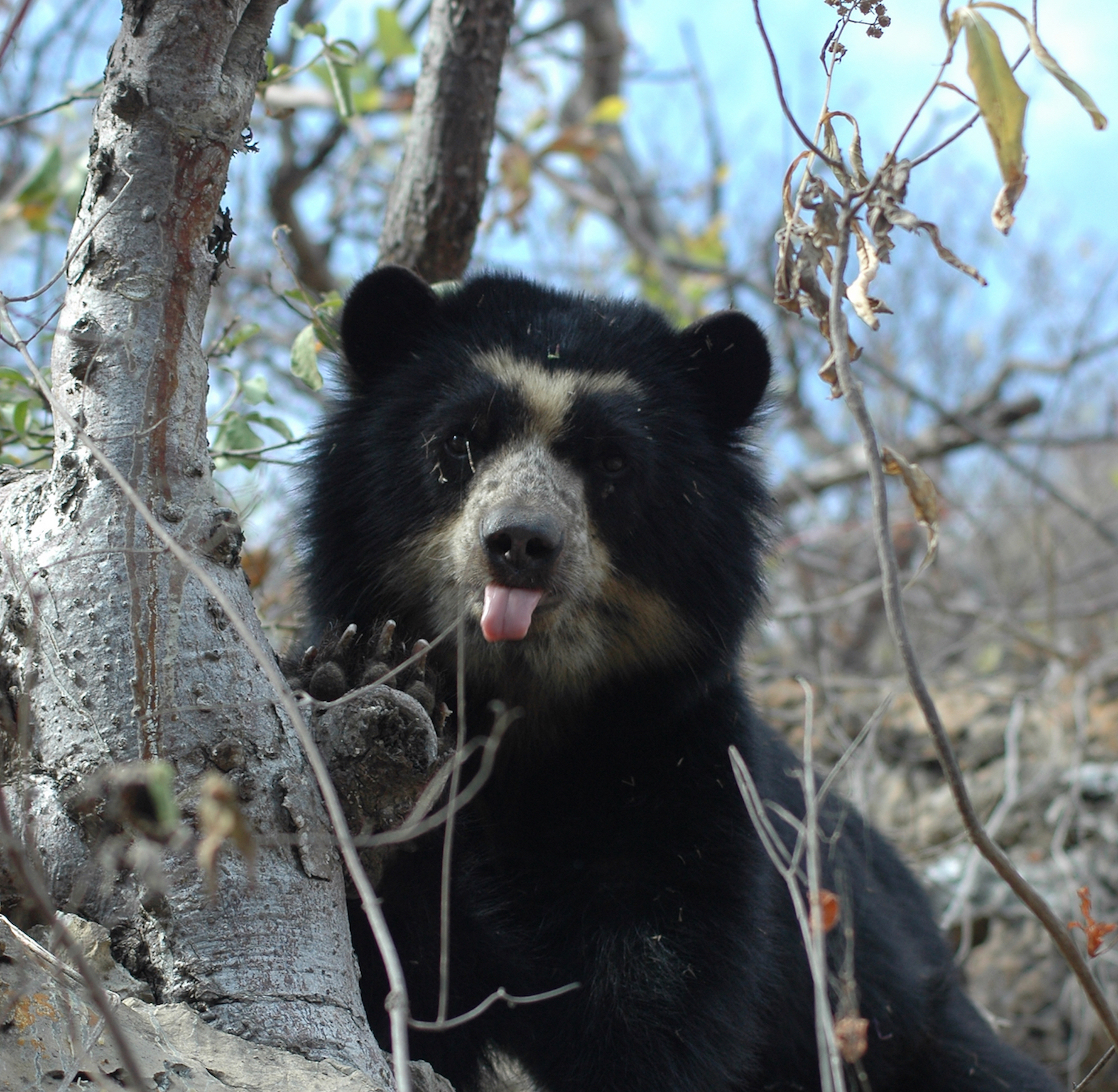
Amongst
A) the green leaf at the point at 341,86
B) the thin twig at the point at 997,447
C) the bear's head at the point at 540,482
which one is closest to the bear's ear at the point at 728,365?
the bear's head at the point at 540,482

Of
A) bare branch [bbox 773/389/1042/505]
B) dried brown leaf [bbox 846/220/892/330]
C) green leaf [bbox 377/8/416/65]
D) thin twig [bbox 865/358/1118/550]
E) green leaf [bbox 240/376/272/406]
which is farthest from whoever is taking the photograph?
bare branch [bbox 773/389/1042/505]

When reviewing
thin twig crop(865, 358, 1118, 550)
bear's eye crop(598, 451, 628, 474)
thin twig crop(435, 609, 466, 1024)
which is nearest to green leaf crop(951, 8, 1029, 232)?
Answer: thin twig crop(435, 609, 466, 1024)

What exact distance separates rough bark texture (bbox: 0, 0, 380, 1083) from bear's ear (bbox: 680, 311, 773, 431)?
1.61m

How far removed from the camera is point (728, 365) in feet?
11.3

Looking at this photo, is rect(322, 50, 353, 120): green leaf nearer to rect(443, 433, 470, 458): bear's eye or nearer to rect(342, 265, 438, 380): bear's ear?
rect(342, 265, 438, 380): bear's ear

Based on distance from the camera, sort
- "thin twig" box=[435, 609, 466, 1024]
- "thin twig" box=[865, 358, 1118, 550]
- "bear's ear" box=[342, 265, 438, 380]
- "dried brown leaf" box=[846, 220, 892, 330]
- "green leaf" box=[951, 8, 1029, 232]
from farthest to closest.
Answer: "thin twig" box=[865, 358, 1118, 550] → "bear's ear" box=[342, 265, 438, 380] → "dried brown leaf" box=[846, 220, 892, 330] → "green leaf" box=[951, 8, 1029, 232] → "thin twig" box=[435, 609, 466, 1024]

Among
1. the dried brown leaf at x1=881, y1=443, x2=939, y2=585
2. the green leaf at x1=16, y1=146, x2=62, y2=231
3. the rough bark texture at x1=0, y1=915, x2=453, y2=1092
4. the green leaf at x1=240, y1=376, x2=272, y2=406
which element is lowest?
the rough bark texture at x1=0, y1=915, x2=453, y2=1092

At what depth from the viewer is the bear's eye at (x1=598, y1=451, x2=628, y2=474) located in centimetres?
309

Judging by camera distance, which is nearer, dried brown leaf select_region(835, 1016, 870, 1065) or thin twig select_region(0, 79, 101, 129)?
dried brown leaf select_region(835, 1016, 870, 1065)

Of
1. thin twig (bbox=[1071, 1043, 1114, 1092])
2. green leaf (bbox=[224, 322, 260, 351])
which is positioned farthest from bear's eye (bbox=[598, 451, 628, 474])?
thin twig (bbox=[1071, 1043, 1114, 1092])

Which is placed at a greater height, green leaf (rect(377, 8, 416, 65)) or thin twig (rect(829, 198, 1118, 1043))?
green leaf (rect(377, 8, 416, 65))

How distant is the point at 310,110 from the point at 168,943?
7.56 meters

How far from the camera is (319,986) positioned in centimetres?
184

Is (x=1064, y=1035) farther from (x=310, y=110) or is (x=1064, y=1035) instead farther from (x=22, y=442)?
(x=310, y=110)
